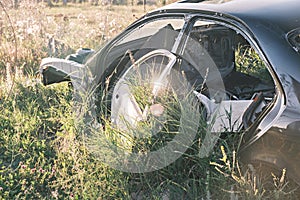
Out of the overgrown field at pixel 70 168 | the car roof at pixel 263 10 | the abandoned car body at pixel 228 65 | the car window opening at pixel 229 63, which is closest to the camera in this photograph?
the abandoned car body at pixel 228 65

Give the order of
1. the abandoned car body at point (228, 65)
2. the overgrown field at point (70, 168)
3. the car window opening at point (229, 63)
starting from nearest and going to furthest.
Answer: the abandoned car body at point (228, 65), the overgrown field at point (70, 168), the car window opening at point (229, 63)

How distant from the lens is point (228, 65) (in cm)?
450

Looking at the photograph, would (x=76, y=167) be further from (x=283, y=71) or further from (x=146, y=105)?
(x=283, y=71)

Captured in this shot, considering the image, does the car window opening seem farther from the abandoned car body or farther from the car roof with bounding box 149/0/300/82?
the car roof with bounding box 149/0/300/82

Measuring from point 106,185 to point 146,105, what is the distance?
65 cm

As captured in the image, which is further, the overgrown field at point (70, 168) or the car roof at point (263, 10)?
the overgrown field at point (70, 168)

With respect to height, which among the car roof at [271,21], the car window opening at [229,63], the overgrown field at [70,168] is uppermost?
the car roof at [271,21]

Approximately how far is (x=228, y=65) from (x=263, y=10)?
1.48 m

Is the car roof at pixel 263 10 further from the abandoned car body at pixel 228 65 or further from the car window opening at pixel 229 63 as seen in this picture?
the car window opening at pixel 229 63

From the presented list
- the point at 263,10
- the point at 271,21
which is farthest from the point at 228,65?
the point at 271,21

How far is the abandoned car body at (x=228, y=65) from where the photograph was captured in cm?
253

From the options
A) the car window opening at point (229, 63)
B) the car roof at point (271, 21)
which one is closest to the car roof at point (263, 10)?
the car roof at point (271, 21)

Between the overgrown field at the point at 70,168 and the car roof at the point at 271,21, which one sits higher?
the car roof at the point at 271,21

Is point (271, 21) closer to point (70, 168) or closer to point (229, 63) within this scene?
point (229, 63)
